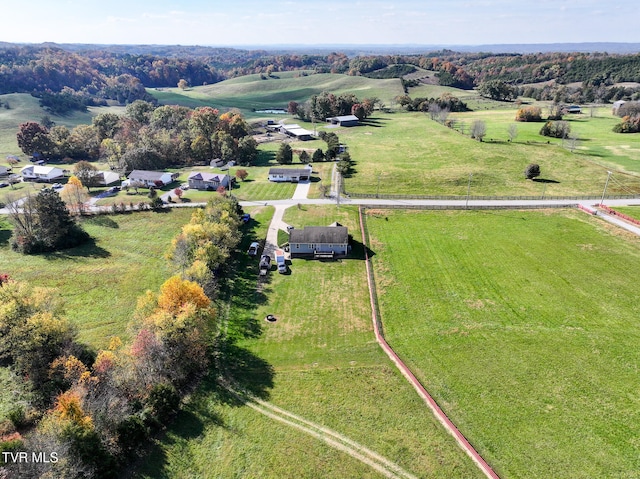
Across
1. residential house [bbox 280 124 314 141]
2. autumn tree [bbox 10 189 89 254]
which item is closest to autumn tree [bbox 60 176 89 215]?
autumn tree [bbox 10 189 89 254]

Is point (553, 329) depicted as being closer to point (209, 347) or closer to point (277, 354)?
point (277, 354)

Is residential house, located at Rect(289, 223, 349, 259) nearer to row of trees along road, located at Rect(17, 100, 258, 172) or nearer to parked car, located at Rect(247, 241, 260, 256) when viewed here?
parked car, located at Rect(247, 241, 260, 256)

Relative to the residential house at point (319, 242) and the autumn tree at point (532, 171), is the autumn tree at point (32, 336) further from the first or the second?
the autumn tree at point (532, 171)

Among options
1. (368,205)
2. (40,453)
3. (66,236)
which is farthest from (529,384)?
(66,236)

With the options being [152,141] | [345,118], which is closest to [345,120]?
[345,118]

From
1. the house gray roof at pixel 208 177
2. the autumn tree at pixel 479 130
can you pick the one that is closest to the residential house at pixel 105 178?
the house gray roof at pixel 208 177

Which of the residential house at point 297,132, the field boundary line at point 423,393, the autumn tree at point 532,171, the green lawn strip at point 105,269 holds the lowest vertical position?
the field boundary line at point 423,393

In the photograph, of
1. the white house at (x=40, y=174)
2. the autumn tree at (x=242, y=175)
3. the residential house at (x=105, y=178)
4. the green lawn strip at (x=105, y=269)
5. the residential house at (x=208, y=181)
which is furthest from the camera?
the white house at (x=40, y=174)
